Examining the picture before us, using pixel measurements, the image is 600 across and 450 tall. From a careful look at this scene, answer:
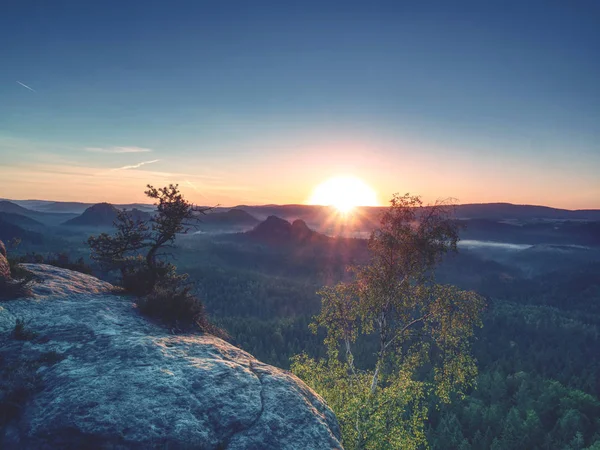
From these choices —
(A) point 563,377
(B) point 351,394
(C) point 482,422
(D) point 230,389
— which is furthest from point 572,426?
(D) point 230,389

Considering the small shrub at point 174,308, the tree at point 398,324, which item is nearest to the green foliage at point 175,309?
the small shrub at point 174,308

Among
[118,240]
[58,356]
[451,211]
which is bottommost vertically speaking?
[58,356]

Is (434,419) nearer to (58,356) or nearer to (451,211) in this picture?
(451,211)

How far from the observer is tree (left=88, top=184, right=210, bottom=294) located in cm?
2341

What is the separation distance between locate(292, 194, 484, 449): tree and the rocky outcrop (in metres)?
10.8

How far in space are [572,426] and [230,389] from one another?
176 metres

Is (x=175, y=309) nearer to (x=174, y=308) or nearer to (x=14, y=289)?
(x=174, y=308)

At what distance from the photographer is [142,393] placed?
1154 cm

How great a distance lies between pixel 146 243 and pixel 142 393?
14.2 meters

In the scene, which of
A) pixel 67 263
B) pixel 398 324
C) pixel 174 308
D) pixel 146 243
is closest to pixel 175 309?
pixel 174 308

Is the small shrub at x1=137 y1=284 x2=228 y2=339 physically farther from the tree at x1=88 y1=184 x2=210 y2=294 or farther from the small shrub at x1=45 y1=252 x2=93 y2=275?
the small shrub at x1=45 y1=252 x2=93 y2=275

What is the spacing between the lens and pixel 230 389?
42.8 ft

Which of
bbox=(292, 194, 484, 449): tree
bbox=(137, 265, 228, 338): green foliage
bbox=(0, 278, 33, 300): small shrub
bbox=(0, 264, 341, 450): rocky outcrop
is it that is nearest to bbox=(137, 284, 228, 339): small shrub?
bbox=(137, 265, 228, 338): green foliage

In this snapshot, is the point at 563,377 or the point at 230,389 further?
the point at 563,377
